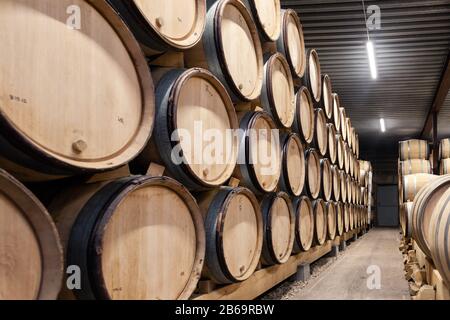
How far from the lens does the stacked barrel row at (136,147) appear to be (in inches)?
57.2

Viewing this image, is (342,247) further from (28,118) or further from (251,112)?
(28,118)

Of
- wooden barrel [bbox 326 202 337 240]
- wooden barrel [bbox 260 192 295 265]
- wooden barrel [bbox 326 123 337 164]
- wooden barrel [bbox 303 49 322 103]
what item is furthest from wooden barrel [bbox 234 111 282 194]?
wooden barrel [bbox 326 123 337 164]

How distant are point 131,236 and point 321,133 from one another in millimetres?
4738

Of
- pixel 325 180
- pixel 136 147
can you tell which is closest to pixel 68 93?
pixel 136 147

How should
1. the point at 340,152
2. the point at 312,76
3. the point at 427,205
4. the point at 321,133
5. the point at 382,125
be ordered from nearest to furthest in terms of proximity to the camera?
the point at 427,205 → the point at 312,76 → the point at 321,133 → the point at 340,152 → the point at 382,125

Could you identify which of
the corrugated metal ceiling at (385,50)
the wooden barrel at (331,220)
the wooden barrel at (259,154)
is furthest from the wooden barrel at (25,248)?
the corrugated metal ceiling at (385,50)

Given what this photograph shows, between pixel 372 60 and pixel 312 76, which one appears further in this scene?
pixel 372 60

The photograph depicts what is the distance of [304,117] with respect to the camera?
5.36 meters

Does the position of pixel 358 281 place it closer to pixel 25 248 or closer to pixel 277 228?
pixel 277 228

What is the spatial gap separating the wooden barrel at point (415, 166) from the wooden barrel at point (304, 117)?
687 centimetres

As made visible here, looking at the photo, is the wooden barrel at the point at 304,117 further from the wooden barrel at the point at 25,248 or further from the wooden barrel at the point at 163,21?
the wooden barrel at the point at 25,248

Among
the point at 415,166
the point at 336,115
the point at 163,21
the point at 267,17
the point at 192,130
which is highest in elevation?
the point at 267,17

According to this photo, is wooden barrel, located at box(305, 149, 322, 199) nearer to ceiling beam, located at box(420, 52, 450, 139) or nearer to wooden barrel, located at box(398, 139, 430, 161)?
ceiling beam, located at box(420, 52, 450, 139)

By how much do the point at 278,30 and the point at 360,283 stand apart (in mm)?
2735
